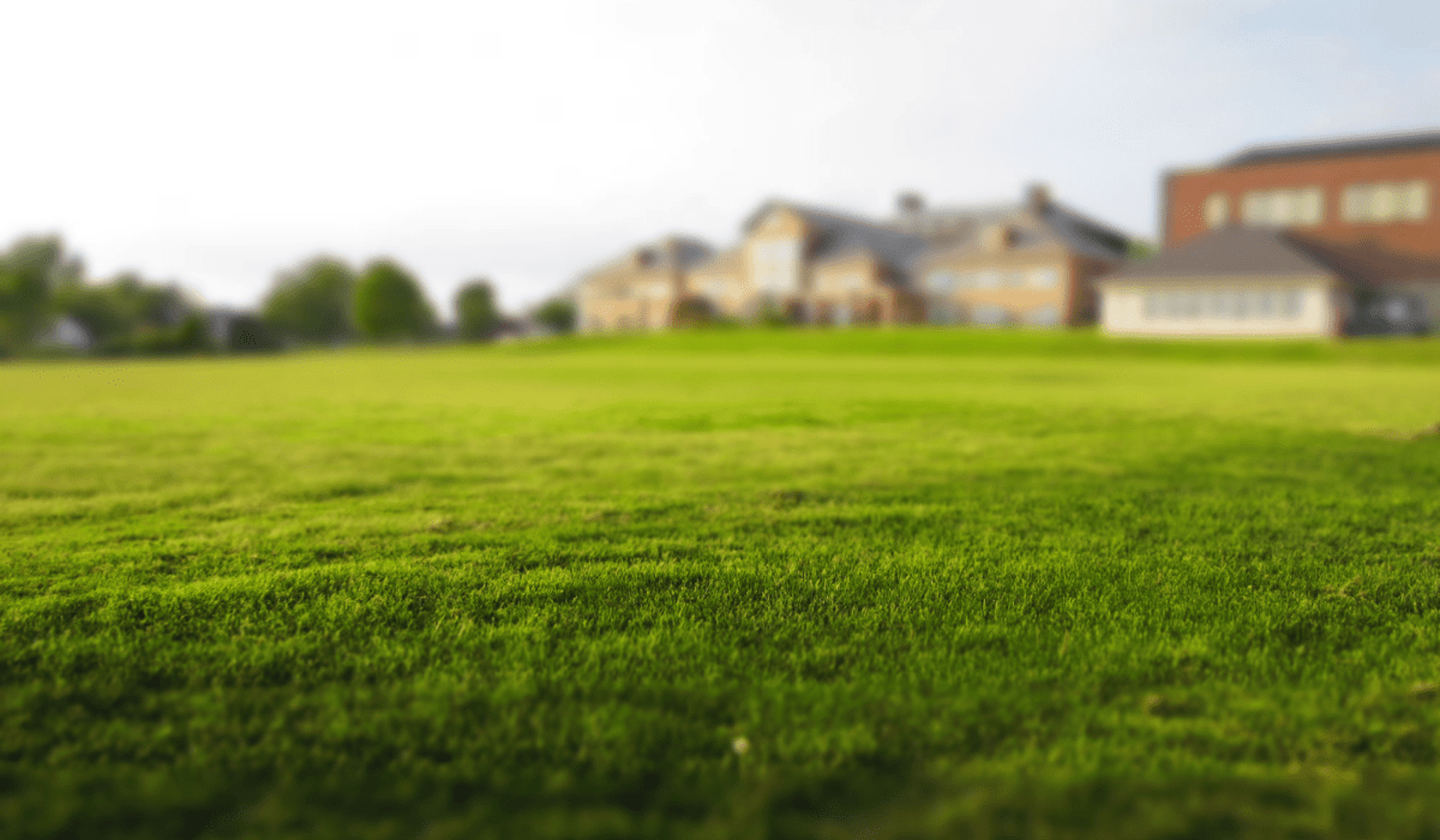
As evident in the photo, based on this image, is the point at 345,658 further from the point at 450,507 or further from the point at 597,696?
the point at 450,507

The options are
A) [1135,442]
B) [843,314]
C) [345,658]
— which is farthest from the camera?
[843,314]

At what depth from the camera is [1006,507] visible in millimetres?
5637

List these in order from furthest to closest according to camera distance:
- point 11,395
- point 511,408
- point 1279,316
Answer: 1. point 1279,316
2. point 11,395
3. point 511,408

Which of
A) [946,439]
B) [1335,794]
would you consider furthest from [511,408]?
[1335,794]

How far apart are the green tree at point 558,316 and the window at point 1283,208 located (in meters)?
61.7

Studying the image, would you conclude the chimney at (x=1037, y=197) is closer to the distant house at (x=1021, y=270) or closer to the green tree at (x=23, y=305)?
the distant house at (x=1021, y=270)

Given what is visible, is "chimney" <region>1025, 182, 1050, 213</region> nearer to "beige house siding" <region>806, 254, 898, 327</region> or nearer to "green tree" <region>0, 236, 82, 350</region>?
"beige house siding" <region>806, 254, 898, 327</region>

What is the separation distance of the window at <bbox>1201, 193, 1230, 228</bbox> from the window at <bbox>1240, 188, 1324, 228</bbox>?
2.48 ft

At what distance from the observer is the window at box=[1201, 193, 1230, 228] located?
156ft

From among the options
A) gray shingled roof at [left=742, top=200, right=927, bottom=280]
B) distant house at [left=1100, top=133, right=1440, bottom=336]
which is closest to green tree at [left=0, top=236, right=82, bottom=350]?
gray shingled roof at [left=742, top=200, right=927, bottom=280]

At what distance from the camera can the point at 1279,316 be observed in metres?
42.2

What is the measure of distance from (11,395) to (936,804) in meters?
19.8

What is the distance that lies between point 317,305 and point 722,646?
98951 mm

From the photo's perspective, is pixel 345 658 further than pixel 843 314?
No
